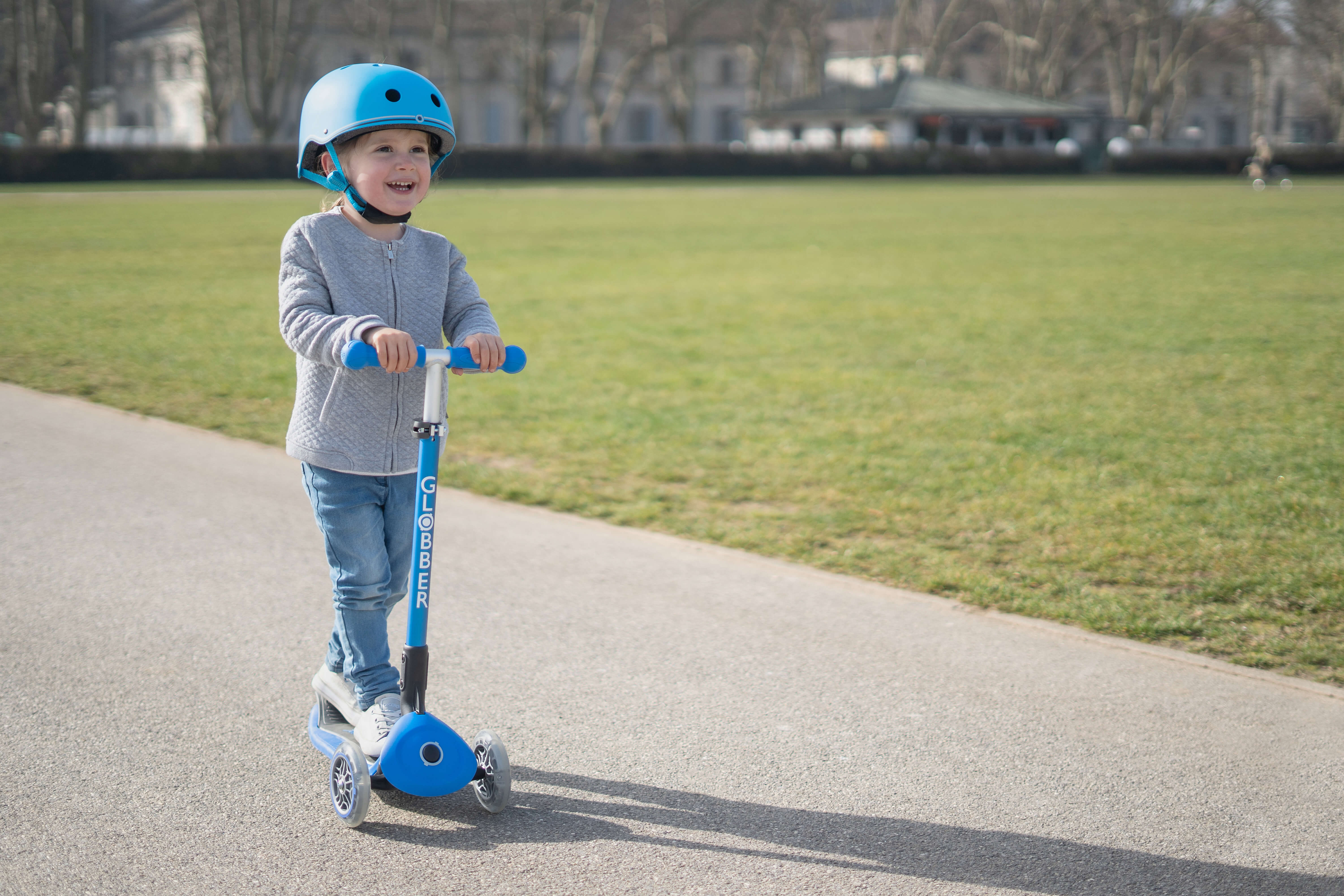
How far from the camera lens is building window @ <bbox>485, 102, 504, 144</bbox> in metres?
85.9

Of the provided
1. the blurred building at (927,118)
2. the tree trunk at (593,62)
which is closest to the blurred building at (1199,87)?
the blurred building at (927,118)

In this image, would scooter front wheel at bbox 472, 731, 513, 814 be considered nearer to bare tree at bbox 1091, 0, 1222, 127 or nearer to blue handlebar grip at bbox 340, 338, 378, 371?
blue handlebar grip at bbox 340, 338, 378, 371

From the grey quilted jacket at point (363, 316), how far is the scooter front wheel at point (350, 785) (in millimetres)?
712

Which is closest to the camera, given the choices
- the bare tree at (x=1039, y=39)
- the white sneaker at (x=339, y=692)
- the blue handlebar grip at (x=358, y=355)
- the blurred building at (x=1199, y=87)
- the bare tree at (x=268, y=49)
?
the blue handlebar grip at (x=358, y=355)

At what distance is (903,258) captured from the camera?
1958cm

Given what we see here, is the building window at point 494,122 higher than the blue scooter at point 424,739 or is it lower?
higher

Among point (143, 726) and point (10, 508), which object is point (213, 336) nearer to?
point (10, 508)

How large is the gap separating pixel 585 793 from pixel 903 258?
56.5 feet

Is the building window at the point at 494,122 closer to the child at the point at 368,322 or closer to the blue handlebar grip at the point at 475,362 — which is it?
the child at the point at 368,322

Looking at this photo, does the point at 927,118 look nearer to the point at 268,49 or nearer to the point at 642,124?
the point at 642,124

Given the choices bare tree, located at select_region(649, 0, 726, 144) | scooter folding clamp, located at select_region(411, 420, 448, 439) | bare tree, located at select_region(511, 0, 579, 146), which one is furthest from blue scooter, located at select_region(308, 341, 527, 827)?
bare tree, located at select_region(649, 0, 726, 144)

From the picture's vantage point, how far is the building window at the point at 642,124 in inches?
3541

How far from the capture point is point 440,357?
116 inches

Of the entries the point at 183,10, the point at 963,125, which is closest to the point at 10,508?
the point at 963,125
